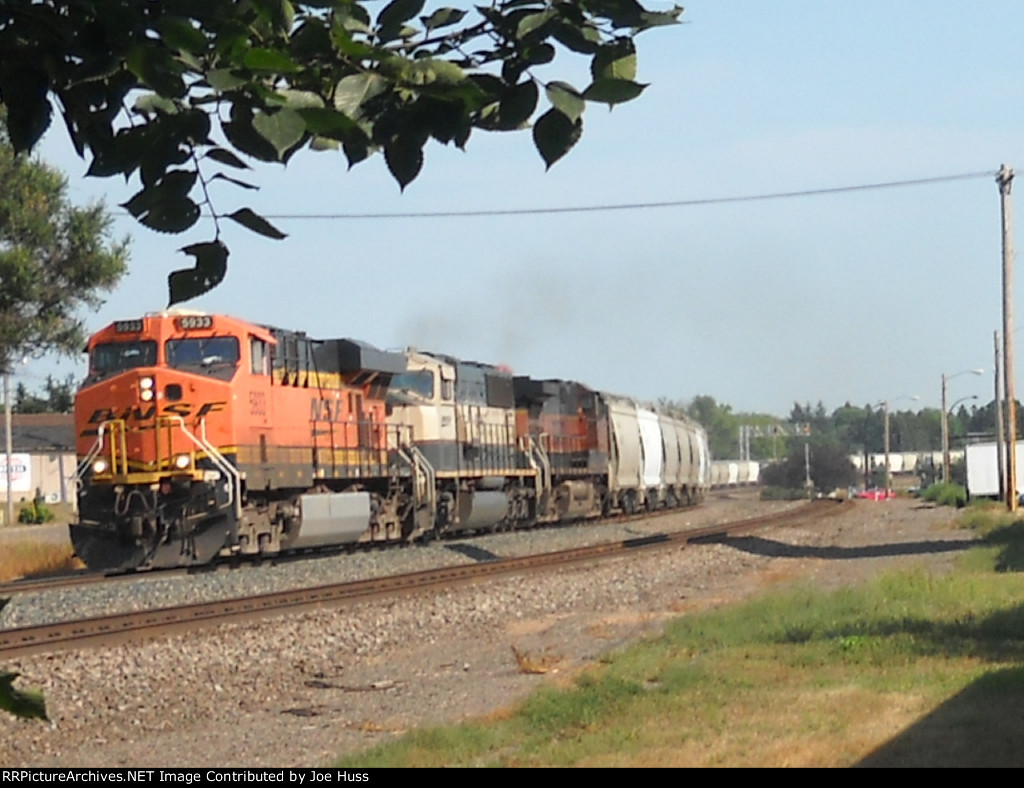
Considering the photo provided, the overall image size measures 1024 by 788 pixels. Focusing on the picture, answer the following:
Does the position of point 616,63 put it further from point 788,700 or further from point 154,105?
point 788,700

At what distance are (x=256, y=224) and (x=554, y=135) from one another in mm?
681

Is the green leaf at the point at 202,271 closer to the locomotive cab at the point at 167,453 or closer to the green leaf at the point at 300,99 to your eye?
the green leaf at the point at 300,99

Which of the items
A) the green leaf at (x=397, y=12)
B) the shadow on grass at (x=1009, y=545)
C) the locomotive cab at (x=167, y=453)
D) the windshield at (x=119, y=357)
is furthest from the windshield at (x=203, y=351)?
the green leaf at (x=397, y=12)

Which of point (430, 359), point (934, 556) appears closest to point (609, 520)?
point (430, 359)

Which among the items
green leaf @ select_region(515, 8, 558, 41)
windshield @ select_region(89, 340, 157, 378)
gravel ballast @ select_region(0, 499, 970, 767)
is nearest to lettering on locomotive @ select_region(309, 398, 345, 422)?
gravel ballast @ select_region(0, 499, 970, 767)

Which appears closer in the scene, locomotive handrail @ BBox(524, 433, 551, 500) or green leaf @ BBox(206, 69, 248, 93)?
green leaf @ BBox(206, 69, 248, 93)

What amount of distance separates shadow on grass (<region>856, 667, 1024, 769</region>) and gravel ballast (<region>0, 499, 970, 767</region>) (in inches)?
136

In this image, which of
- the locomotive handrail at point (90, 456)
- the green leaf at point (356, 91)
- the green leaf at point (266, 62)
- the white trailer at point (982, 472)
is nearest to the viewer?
the green leaf at point (266, 62)

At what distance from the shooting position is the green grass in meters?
7.25

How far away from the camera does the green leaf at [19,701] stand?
3047 mm

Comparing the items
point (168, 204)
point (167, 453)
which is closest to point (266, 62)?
point (168, 204)

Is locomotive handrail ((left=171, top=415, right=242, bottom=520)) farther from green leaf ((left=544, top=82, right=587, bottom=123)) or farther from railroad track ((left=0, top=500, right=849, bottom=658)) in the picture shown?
green leaf ((left=544, top=82, right=587, bottom=123))

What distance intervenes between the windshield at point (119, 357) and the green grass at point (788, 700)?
1090 centimetres

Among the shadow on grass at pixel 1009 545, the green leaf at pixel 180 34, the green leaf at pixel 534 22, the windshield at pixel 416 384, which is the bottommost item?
the shadow on grass at pixel 1009 545
